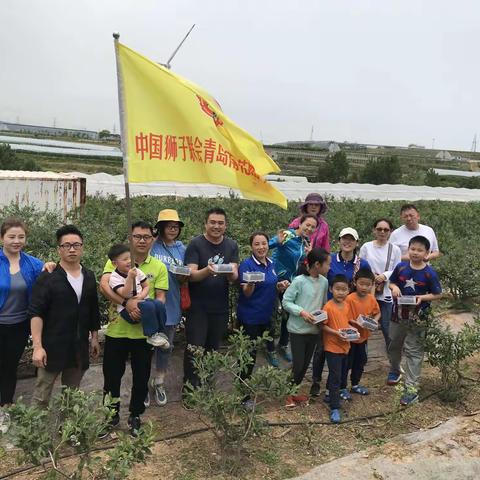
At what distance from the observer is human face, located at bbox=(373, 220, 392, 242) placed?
184 inches

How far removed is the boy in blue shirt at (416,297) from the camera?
165 inches

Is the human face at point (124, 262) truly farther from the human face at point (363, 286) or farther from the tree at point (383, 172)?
the tree at point (383, 172)

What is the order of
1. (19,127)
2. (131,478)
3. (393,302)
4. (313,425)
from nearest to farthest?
1. (131,478)
2. (313,425)
3. (393,302)
4. (19,127)

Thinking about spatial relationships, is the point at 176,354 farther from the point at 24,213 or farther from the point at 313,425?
the point at 24,213

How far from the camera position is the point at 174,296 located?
3.96 m

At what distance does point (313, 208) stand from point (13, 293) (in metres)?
2.76

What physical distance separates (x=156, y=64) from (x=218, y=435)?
2.58 meters

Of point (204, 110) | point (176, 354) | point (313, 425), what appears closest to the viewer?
point (204, 110)

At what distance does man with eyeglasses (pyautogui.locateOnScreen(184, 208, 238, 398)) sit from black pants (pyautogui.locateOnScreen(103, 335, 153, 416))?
408 millimetres

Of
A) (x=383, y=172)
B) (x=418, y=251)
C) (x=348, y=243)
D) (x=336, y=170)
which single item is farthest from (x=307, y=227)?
(x=383, y=172)

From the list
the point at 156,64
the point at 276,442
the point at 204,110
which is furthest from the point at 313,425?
the point at 156,64

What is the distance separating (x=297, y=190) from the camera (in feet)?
78.6

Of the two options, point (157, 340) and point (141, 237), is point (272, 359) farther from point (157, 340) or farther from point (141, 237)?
point (141, 237)

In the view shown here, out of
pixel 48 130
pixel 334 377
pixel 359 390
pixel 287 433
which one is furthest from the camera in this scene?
pixel 48 130
